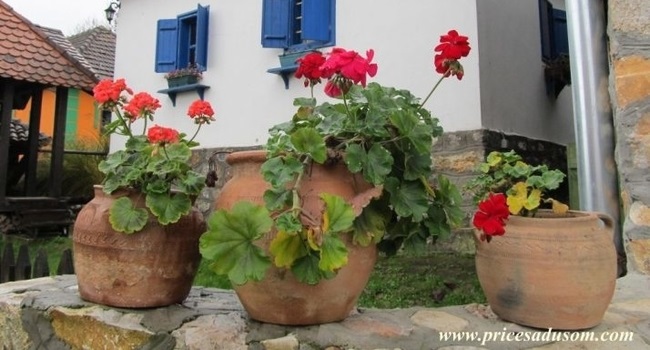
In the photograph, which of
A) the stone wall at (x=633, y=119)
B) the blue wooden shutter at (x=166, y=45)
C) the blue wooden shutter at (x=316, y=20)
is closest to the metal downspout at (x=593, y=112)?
the stone wall at (x=633, y=119)

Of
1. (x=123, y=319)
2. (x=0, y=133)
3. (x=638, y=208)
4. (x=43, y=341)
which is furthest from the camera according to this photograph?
(x=0, y=133)

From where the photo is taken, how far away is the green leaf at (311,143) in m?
1.06

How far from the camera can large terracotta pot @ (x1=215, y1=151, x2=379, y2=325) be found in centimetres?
111

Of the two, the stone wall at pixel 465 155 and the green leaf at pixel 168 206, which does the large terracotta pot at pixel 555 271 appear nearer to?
the green leaf at pixel 168 206

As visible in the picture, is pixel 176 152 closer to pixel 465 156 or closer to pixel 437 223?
pixel 437 223

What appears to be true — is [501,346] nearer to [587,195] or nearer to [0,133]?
[587,195]

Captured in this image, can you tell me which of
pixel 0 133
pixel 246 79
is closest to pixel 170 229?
pixel 246 79

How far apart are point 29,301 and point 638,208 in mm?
2345

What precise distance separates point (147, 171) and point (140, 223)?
0.15 meters

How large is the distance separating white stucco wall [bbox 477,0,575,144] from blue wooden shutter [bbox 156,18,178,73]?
3484mm

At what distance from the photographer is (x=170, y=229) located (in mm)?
1315

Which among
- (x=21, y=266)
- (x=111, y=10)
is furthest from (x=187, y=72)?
(x=111, y=10)

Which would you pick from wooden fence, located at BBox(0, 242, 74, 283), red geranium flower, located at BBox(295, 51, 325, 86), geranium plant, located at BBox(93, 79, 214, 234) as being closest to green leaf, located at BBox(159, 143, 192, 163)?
geranium plant, located at BBox(93, 79, 214, 234)

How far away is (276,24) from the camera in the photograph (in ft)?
15.0
